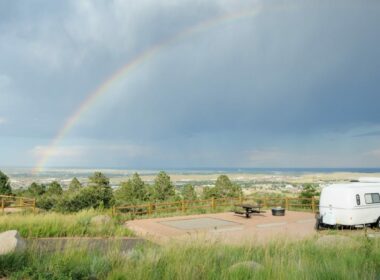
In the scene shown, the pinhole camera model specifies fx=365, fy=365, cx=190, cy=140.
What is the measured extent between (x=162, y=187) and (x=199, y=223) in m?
23.1

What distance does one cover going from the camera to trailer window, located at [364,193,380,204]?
1581 centimetres

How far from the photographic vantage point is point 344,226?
1595cm

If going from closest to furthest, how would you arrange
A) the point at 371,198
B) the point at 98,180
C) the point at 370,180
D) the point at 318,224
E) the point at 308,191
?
1. the point at 318,224
2. the point at 371,198
3. the point at 370,180
4. the point at 308,191
5. the point at 98,180

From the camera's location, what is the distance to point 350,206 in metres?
15.3

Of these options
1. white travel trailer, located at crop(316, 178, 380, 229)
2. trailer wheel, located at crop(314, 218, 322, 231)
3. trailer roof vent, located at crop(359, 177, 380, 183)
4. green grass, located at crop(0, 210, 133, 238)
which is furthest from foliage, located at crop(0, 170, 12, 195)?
trailer roof vent, located at crop(359, 177, 380, 183)

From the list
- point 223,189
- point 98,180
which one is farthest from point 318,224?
point 223,189

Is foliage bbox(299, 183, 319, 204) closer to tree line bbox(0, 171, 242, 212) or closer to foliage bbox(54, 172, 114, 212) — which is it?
tree line bbox(0, 171, 242, 212)

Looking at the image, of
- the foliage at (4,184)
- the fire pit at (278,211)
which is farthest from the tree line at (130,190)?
the fire pit at (278,211)

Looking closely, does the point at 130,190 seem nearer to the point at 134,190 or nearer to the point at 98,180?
the point at 134,190

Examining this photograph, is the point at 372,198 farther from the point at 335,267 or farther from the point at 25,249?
the point at 25,249

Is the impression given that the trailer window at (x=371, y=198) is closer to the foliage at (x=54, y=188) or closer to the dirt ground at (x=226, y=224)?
the dirt ground at (x=226, y=224)

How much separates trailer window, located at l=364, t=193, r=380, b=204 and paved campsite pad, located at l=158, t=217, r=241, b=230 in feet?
19.0

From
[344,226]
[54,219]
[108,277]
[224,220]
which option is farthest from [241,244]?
[224,220]

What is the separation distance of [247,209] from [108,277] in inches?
604
